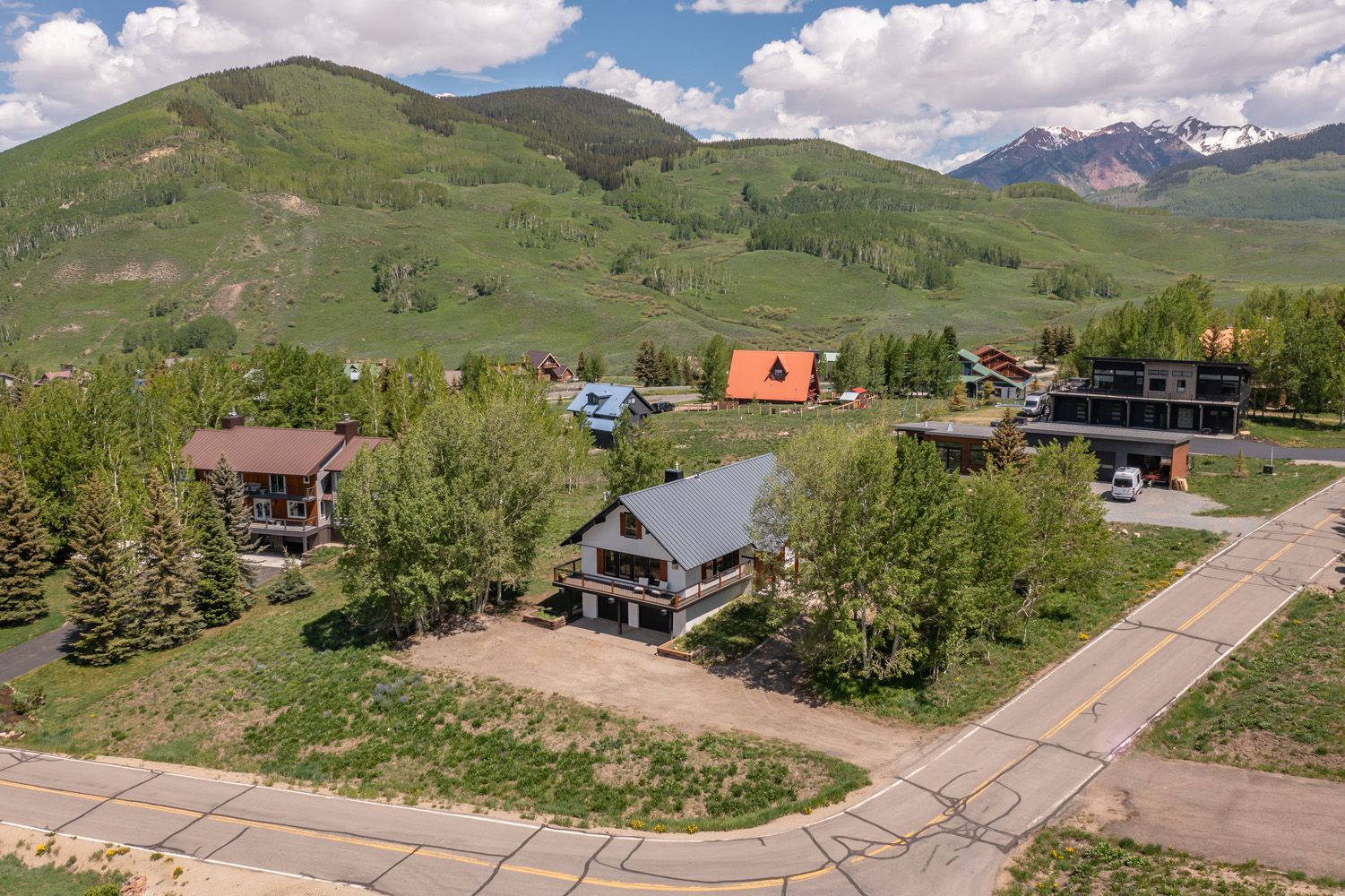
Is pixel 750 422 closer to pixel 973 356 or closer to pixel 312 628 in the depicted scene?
pixel 973 356

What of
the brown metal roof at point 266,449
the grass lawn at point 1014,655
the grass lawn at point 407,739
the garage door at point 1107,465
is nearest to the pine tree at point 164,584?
the grass lawn at point 407,739

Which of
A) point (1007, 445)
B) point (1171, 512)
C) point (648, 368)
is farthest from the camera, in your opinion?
point (648, 368)

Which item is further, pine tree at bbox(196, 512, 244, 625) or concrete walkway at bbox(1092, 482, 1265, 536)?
concrete walkway at bbox(1092, 482, 1265, 536)

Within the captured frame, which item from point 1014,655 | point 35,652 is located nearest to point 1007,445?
point 1014,655

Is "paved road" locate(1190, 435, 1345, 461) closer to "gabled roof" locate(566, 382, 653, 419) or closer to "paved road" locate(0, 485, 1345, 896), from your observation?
"paved road" locate(0, 485, 1345, 896)

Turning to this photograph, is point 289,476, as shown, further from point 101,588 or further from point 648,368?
point 648,368

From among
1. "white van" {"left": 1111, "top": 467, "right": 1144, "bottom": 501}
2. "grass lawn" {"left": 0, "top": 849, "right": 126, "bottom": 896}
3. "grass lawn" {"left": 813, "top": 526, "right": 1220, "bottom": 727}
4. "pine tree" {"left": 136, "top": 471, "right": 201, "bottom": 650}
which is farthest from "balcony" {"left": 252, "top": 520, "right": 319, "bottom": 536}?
"white van" {"left": 1111, "top": 467, "right": 1144, "bottom": 501}

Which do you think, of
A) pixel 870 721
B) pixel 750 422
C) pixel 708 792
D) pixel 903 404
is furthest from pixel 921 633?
pixel 903 404
